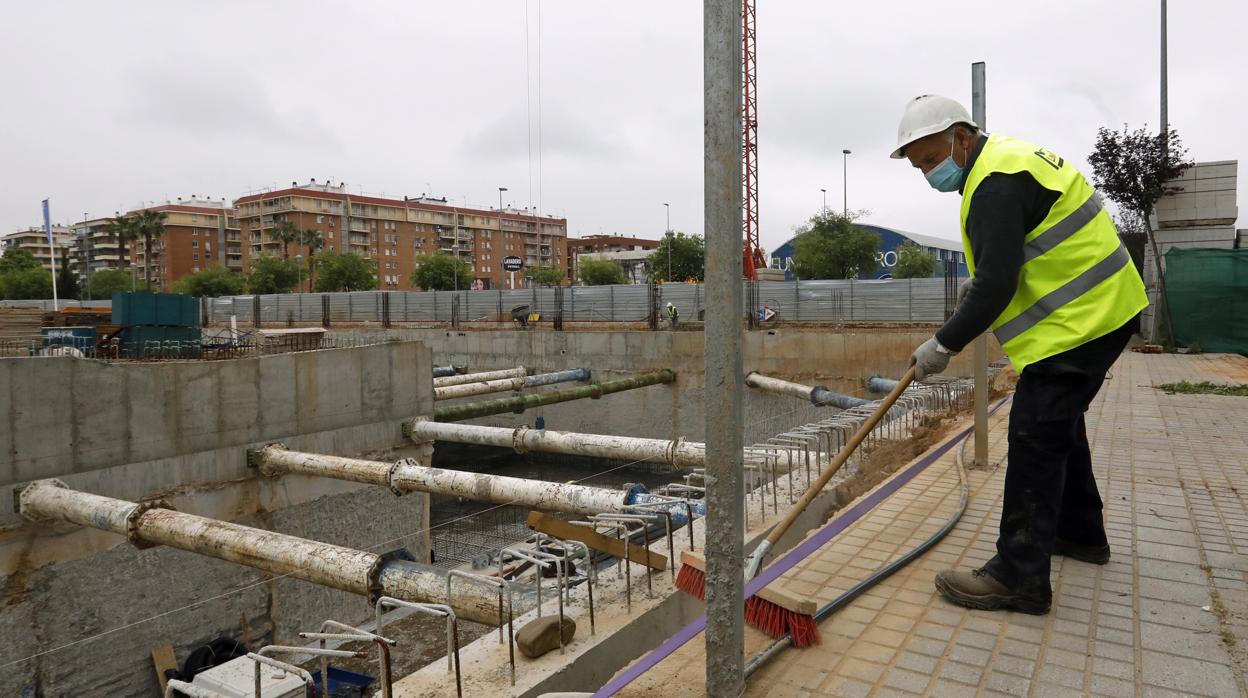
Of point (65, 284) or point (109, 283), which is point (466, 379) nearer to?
point (65, 284)

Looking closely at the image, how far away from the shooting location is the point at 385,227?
88.4 m

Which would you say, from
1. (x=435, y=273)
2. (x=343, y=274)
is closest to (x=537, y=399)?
(x=435, y=273)

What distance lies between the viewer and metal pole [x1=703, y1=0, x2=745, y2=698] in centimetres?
194

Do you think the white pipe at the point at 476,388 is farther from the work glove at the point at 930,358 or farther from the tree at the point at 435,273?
the tree at the point at 435,273

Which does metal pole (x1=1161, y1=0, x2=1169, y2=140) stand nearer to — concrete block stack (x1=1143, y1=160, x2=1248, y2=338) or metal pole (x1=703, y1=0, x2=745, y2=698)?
concrete block stack (x1=1143, y1=160, x2=1248, y2=338)

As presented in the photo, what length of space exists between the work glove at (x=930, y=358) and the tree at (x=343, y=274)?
5825 centimetres

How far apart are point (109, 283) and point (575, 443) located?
7462 cm

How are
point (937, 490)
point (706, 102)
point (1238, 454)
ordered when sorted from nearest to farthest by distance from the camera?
1. point (706, 102)
2. point (937, 490)
3. point (1238, 454)

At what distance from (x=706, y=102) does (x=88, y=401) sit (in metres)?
9.79

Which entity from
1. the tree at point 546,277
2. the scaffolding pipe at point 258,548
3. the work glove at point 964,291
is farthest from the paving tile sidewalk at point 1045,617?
the tree at point 546,277

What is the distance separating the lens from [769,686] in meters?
2.41

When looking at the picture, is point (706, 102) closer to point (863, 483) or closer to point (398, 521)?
point (863, 483)

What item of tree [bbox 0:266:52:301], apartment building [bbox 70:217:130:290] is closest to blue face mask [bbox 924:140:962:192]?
tree [bbox 0:266:52:301]

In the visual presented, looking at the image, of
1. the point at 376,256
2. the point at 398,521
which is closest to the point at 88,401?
the point at 398,521
